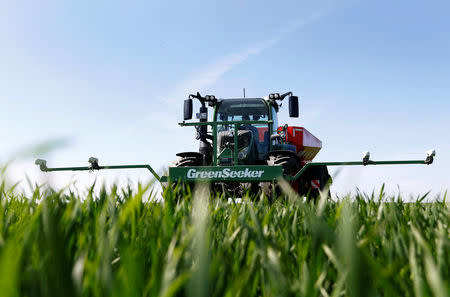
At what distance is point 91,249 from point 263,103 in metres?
7.59

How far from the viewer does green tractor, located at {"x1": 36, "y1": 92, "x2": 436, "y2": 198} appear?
5617 mm

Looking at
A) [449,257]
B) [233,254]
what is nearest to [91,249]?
[233,254]

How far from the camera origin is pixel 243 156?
7.27 m

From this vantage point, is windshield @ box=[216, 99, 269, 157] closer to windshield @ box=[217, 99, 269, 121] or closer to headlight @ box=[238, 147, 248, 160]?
windshield @ box=[217, 99, 269, 121]

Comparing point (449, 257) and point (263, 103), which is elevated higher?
point (263, 103)

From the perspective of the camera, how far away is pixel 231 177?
18.4ft

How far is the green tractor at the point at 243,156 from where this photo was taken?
5.62 m

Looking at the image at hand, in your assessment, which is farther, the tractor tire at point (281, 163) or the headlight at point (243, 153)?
the headlight at point (243, 153)

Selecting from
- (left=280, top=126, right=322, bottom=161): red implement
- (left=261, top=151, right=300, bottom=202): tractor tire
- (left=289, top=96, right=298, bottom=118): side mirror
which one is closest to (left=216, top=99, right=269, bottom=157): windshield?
(left=289, top=96, right=298, bottom=118): side mirror

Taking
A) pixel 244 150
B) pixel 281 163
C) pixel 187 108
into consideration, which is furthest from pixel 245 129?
pixel 281 163

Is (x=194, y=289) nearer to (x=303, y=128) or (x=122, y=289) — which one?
(x=122, y=289)

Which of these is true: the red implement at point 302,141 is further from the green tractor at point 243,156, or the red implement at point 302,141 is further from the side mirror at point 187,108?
the side mirror at point 187,108

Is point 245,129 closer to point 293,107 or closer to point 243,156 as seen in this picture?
point 243,156

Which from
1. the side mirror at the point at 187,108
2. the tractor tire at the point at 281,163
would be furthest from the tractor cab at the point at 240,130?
the tractor tire at the point at 281,163
